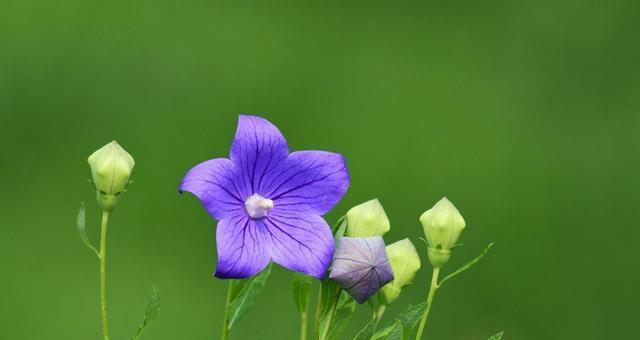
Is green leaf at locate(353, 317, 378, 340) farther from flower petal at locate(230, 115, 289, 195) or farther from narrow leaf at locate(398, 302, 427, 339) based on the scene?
flower petal at locate(230, 115, 289, 195)

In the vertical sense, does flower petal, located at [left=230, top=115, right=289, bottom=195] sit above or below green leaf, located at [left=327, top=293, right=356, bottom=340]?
above

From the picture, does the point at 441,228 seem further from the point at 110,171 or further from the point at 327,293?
the point at 110,171

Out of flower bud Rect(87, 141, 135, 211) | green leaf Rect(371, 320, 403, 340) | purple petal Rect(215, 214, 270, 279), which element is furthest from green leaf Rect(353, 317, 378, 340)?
flower bud Rect(87, 141, 135, 211)

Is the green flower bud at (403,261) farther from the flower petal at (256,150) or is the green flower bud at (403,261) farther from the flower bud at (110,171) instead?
the flower bud at (110,171)

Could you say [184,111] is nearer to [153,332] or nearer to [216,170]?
[153,332]

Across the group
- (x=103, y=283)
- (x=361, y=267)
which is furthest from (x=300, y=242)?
(x=103, y=283)

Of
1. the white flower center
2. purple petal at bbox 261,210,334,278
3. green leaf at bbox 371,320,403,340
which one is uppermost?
the white flower center
